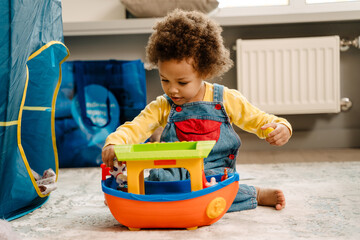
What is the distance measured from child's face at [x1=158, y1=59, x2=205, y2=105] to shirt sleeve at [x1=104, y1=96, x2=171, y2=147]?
71 millimetres

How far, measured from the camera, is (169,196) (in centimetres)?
81

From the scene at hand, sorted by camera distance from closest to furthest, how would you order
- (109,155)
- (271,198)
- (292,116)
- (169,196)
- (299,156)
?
(169,196) → (109,155) → (271,198) → (299,156) → (292,116)

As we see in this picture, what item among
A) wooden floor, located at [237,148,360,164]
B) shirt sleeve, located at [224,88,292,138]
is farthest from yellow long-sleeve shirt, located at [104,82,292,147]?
wooden floor, located at [237,148,360,164]

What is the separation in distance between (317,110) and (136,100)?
87cm

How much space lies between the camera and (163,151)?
2.66 feet

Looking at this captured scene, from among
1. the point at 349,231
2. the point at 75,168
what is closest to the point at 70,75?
the point at 75,168

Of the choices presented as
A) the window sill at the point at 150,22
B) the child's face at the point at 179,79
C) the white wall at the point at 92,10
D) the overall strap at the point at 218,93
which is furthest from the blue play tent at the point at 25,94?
the white wall at the point at 92,10

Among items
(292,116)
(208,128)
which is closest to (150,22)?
(292,116)

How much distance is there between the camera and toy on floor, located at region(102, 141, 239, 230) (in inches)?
32.0

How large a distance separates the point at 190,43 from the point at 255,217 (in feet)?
1.46

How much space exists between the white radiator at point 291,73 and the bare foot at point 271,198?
39.4 inches

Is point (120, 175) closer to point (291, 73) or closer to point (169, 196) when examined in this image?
point (169, 196)

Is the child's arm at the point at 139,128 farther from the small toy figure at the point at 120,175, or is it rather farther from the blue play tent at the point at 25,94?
the blue play tent at the point at 25,94

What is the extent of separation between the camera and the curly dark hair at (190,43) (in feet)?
3.35
